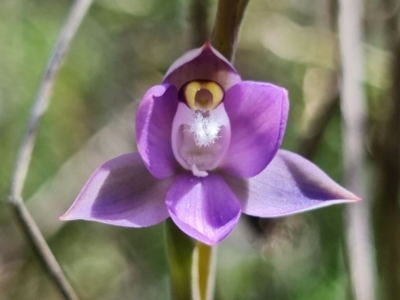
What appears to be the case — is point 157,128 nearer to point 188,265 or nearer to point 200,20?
point 188,265

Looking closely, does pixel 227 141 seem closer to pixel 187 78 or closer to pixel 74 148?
pixel 187 78

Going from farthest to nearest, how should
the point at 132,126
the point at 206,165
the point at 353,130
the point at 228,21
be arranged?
the point at 132,126 < the point at 353,130 < the point at 206,165 < the point at 228,21

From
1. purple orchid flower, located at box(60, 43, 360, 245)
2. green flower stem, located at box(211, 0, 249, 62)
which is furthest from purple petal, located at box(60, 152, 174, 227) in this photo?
green flower stem, located at box(211, 0, 249, 62)

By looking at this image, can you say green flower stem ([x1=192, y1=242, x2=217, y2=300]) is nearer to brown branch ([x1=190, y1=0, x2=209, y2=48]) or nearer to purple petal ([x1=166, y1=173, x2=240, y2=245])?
purple petal ([x1=166, y1=173, x2=240, y2=245])

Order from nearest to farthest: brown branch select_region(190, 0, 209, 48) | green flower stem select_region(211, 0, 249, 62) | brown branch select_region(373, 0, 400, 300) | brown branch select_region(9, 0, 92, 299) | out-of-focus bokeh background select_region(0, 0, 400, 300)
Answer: green flower stem select_region(211, 0, 249, 62) → brown branch select_region(9, 0, 92, 299) → brown branch select_region(373, 0, 400, 300) → brown branch select_region(190, 0, 209, 48) → out-of-focus bokeh background select_region(0, 0, 400, 300)

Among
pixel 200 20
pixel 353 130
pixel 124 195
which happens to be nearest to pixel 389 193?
pixel 353 130

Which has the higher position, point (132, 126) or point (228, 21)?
point (228, 21)
